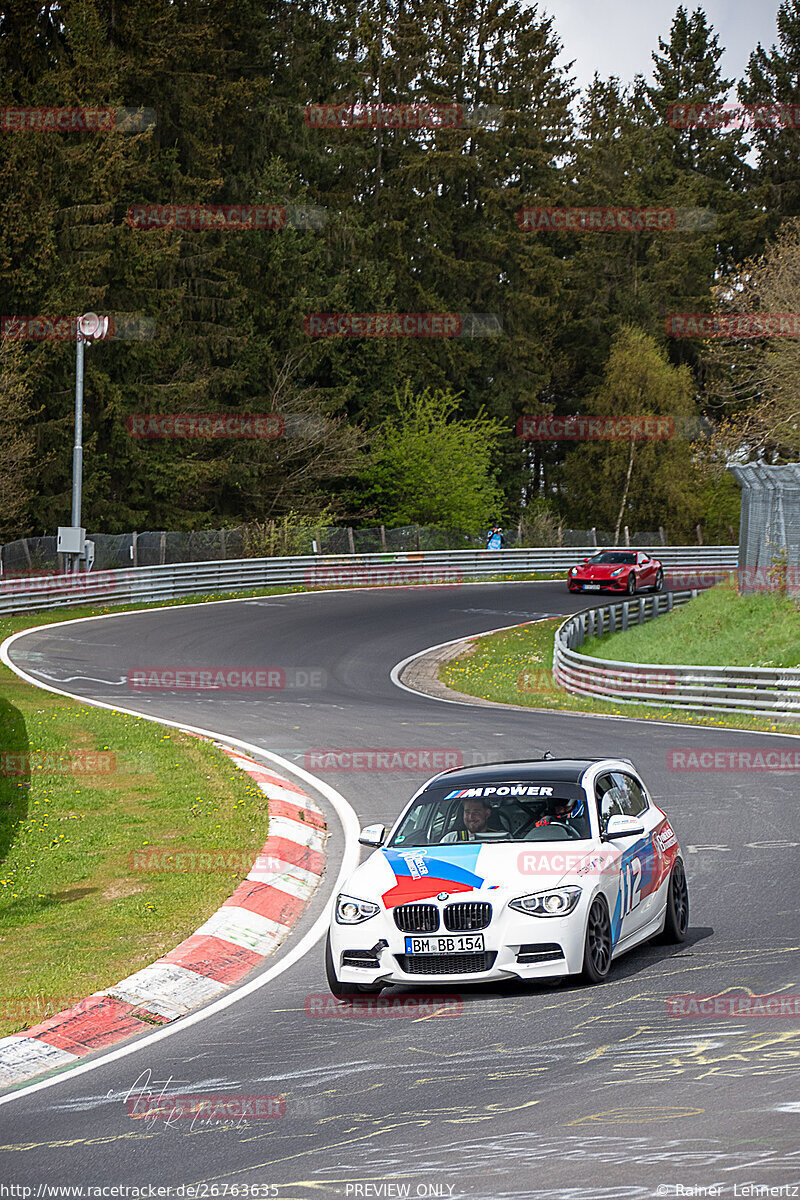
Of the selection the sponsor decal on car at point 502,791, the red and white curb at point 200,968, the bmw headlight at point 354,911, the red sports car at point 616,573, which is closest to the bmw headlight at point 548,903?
the bmw headlight at point 354,911

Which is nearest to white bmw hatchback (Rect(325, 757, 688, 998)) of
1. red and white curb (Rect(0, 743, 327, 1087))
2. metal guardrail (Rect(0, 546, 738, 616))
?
red and white curb (Rect(0, 743, 327, 1087))

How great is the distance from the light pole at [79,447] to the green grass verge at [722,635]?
14.1m

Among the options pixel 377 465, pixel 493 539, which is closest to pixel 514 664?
pixel 493 539

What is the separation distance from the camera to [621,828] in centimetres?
905

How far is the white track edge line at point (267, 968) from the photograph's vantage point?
7.38m

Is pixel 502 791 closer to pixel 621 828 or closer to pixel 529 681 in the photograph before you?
pixel 621 828

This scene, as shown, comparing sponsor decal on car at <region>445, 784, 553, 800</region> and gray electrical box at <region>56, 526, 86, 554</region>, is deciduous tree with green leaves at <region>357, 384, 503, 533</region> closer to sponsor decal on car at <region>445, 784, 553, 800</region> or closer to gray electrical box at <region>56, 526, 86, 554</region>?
gray electrical box at <region>56, 526, 86, 554</region>

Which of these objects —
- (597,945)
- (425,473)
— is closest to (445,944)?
(597,945)

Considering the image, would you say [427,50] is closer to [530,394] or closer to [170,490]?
[530,394]

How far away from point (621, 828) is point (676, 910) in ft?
3.58

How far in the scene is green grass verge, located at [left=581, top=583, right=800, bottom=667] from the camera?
27188 millimetres

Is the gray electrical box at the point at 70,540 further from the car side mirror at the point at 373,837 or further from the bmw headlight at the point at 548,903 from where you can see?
the bmw headlight at the point at 548,903

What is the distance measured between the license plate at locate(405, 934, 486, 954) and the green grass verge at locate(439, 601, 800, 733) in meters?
15.5

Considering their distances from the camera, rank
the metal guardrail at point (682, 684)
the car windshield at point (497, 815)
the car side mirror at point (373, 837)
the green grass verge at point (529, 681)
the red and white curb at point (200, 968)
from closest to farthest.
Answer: the red and white curb at point (200, 968) < the car windshield at point (497, 815) < the car side mirror at point (373, 837) < the metal guardrail at point (682, 684) < the green grass verge at point (529, 681)
